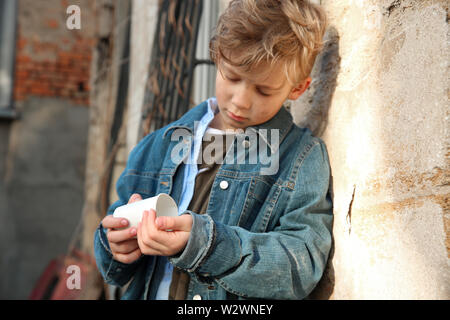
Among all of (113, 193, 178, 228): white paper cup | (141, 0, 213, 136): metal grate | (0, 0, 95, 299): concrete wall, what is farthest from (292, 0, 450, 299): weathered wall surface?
(0, 0, 95, 299): concrete wall

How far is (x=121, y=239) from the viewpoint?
4.05ft

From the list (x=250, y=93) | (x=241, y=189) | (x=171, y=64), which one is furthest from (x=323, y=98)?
(x=171, y=64)

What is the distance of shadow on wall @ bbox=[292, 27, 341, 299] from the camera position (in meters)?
1.37

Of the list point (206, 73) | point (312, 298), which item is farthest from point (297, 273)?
point (206, 73)

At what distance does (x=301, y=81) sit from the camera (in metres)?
1.37

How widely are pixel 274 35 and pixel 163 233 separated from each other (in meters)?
0.63

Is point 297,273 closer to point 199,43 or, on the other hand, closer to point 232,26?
point 232,26

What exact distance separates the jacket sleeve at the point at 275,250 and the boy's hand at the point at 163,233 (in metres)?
0.02

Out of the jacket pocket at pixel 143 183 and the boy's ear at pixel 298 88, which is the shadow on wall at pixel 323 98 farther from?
the jacket pocket at pixel 143 183

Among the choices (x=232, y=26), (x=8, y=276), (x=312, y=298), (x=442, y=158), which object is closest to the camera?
(x=442, y=158)

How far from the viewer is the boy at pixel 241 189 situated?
3.83ft

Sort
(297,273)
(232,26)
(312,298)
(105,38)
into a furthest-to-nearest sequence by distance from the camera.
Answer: (105,38), (312,298), (232,26), (297,273)

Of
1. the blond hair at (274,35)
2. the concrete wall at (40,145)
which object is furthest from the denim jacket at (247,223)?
the concrete wall at (40,145)

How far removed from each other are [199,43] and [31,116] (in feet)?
12.5
